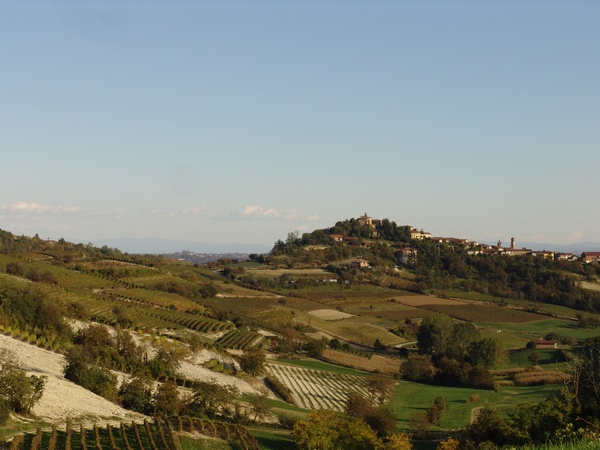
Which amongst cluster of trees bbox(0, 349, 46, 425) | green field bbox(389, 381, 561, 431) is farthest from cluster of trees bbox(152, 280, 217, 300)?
cluster of trees bbox(0, 349, 46, 425)

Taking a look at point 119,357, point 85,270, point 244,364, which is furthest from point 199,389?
point 85,270

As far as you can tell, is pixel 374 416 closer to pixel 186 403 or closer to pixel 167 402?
pixel 186 403

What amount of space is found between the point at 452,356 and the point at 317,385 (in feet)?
76.8

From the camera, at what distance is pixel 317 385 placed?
193ft

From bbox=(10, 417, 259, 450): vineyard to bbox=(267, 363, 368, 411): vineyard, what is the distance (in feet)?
63.2

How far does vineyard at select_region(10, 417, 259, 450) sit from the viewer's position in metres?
23.6

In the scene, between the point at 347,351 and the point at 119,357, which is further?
the point at 347,351

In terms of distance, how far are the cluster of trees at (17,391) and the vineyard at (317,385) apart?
25434mm

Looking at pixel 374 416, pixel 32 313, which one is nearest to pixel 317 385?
pixel 374 416

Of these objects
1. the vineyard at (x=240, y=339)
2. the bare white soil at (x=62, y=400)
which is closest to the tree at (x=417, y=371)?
the vineyard at (x=240, y=339)

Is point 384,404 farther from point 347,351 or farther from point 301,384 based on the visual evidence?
point 347,351

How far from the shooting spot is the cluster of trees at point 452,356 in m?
65.1

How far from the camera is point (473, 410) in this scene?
52.0 meters

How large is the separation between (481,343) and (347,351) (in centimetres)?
1633
